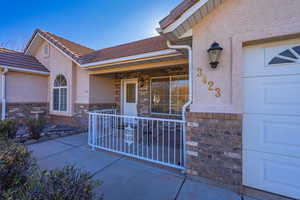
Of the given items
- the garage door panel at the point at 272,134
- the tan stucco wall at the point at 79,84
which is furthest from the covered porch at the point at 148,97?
the garage door panel at the point at 272,134

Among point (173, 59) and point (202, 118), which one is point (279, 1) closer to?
point (202, 118)

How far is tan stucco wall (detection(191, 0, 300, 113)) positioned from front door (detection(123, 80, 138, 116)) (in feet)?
16.2

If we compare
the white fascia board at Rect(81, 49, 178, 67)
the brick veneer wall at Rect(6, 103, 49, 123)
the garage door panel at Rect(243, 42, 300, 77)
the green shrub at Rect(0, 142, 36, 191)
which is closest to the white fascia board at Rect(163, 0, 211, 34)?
the garage door panel at Rect(243, 42, 300, 77)

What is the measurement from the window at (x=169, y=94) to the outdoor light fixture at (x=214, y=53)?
341cm

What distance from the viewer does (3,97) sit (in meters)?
6.55

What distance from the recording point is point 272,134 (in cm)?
234

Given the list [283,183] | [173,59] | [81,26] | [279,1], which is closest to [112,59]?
[173,59]

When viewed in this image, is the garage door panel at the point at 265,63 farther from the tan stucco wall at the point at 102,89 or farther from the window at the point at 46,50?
the window at the point at 46,50

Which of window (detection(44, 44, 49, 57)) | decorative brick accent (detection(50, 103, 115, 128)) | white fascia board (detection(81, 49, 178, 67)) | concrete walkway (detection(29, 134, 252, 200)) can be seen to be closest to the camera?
concrete walkway (detection(29, 134, 252, 200))

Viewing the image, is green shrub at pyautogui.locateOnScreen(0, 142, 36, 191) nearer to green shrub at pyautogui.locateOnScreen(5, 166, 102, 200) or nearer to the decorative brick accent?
green shrub at pyautogui.locateOnScreen(5, 166, 102, 200)

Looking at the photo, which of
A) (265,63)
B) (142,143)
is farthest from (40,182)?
(265,63)

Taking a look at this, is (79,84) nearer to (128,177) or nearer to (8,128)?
(8,128)

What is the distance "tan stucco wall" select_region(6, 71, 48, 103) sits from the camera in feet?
22.5

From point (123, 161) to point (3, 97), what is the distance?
718cm
